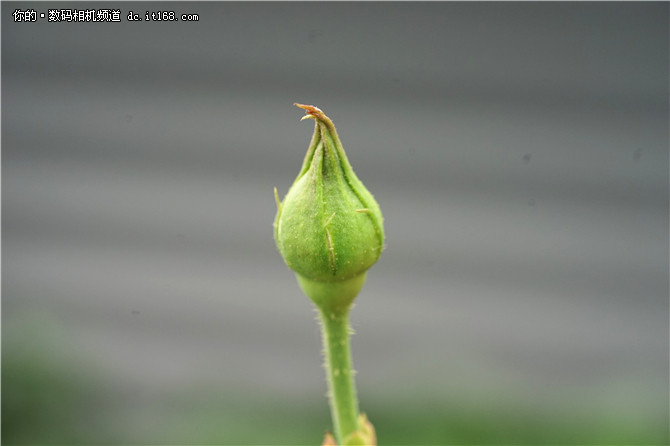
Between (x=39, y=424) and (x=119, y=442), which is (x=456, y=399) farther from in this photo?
(x=39, y=424)

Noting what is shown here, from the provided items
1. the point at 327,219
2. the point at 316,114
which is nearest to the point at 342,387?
the point at 327,219

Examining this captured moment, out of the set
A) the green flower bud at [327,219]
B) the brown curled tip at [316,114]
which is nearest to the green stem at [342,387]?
the green flower bud at [327,219]

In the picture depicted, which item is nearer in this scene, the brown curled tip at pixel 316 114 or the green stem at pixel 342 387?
the brown curled tip at pixel 316 114

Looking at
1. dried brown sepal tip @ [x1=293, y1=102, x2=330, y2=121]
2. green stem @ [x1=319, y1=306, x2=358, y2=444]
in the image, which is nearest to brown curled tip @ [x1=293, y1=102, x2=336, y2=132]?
dried brown sepal tip @ [x1=293, y1=102, x2=330, y2=121]

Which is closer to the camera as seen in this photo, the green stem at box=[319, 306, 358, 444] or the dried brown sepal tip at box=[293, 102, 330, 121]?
the dried brown sepal tip at box=[293, 102, 330, 121]

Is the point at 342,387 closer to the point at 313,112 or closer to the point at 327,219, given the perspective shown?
the point at 327,219

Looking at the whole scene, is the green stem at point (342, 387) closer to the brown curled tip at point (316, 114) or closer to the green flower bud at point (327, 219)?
the green flower bud at point (327, 219)

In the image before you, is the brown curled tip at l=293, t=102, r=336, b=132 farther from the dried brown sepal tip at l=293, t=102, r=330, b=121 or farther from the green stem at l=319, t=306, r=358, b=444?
the green stem at l=319, t=306, r=358, b=444

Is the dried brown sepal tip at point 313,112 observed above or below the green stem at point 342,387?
above

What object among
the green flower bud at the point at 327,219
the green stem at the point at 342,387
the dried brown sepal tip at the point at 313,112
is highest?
the dried brown sepal tip at the point at 313,112
